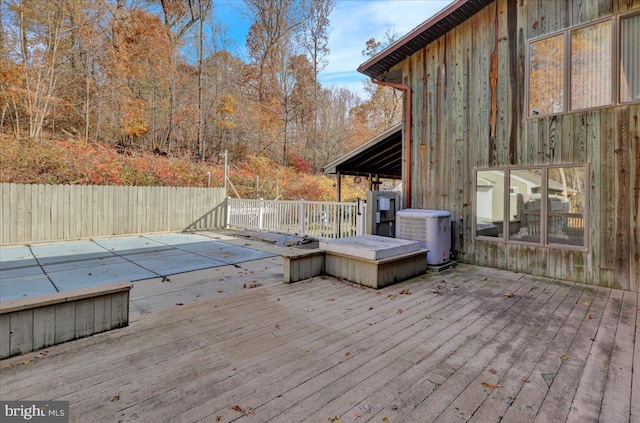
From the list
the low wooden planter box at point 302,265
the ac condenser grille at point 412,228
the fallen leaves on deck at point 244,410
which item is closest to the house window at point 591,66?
the ac condenser grille at point 412,228

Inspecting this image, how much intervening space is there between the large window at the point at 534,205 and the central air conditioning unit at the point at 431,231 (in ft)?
1.91

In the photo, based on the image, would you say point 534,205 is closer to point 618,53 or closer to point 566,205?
point 566,205

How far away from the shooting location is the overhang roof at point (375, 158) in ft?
23.4

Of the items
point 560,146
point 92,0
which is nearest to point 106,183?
point 92,0

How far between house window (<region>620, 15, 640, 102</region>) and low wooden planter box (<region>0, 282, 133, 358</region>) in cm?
610

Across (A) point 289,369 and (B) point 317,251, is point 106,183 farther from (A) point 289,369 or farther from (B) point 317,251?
(A) point 289,369

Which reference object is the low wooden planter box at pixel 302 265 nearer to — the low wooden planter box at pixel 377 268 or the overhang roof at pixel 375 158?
the low wooden planter box at pixel 377 268

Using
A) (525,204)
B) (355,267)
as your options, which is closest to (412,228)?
(355,267)

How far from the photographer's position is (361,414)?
159 centimetres

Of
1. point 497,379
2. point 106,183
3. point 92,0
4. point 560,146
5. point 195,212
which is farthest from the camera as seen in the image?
point 92,0

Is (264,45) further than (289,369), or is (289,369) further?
(264,45)

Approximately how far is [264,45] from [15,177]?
1295 cm

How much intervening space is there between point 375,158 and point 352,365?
7.14m

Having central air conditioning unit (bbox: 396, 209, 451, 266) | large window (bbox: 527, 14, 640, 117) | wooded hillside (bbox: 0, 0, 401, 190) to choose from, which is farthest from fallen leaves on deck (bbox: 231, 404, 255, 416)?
wooded hillside (bbox: 0, 0, 401, 190)
